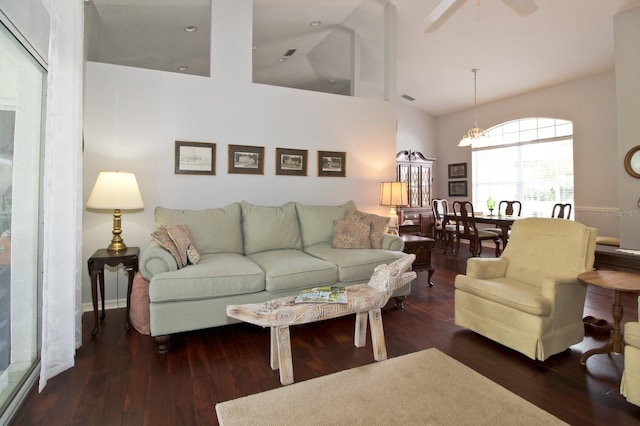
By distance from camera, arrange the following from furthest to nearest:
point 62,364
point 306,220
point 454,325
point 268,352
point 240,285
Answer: point 306,220, point 454,325, point 240,285, point 268,352, point 62,364

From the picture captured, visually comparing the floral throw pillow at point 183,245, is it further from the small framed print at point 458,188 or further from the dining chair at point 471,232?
the small framed print at point 458,188

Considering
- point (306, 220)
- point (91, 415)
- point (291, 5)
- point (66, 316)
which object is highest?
point (291, 5)

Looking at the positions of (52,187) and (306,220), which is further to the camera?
(306,220)

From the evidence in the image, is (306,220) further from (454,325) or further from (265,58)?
(265,58)

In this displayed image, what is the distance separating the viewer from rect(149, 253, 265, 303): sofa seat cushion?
7.95 feet

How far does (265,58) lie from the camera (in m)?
6.09

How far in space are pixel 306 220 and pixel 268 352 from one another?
1.68 metres

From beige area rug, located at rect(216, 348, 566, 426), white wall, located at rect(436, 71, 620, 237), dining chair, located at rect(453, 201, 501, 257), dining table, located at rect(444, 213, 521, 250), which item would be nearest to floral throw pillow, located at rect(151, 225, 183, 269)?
beige area rug, located at rect(216, 348, 566, 426)

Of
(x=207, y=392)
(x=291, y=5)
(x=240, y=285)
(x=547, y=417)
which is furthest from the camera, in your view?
(x=291, y=5)

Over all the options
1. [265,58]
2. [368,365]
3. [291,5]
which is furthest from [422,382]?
[265,58]

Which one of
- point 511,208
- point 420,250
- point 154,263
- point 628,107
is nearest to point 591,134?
point 628,107

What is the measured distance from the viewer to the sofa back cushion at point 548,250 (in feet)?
7.97

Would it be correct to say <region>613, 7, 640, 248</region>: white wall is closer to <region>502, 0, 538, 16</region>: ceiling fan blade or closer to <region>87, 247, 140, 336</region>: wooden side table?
<region>502, 0, 538, 16</region>: ceiling fan blade

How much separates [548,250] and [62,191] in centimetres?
352
